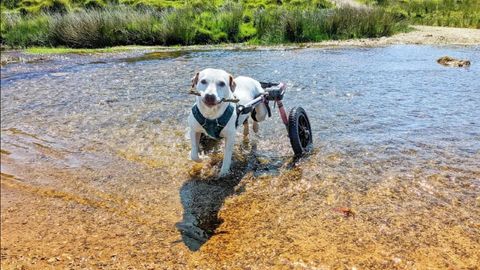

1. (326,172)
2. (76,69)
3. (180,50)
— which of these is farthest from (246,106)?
(180,50)

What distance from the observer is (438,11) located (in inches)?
1120

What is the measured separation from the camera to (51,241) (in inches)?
144

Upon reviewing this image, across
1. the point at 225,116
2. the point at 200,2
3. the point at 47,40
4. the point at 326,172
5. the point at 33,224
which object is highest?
the point at 200,2

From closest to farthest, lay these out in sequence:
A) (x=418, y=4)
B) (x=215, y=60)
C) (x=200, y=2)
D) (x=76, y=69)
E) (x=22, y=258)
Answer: (x=22, y=258)
(x=76, y=69)
(x=215, y=60)
(x=200, y=2)
(x=418, y=4)

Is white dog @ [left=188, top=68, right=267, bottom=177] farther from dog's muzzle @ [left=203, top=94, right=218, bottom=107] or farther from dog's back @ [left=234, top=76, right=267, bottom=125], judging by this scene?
dog's back @ [left=234, top=76, right=267, bottom=125]

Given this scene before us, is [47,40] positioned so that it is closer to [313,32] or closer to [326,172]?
[313,32]

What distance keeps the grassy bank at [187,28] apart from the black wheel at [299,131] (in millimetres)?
14628

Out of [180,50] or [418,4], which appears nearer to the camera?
[180,50]

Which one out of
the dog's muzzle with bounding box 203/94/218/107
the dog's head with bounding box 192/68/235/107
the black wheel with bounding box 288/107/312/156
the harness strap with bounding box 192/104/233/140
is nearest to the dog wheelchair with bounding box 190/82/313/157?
the black wheel with bounding box 288/107/312/156

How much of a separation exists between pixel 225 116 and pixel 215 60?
9810mm

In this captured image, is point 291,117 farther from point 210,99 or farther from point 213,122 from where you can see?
point 210,99

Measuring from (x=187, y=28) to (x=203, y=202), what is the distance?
1718cm

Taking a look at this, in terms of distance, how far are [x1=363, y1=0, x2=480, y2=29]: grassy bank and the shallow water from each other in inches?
697

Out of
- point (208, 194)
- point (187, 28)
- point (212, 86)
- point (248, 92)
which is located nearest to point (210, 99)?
point (212, 86)
